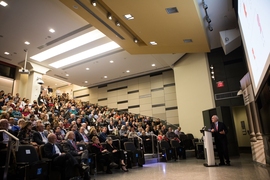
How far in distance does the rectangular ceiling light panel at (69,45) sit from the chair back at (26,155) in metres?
5.32

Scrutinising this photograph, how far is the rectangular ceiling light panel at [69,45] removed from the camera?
7.54m

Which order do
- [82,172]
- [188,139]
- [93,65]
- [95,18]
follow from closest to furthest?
[82,172]
[95,18]
[188,139]
[93,65]

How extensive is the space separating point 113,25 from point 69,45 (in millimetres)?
3050

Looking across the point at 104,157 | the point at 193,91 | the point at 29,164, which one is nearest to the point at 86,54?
the point at 193,91

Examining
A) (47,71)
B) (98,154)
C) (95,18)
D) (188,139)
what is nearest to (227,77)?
(188,139)

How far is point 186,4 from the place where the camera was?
4965 mm

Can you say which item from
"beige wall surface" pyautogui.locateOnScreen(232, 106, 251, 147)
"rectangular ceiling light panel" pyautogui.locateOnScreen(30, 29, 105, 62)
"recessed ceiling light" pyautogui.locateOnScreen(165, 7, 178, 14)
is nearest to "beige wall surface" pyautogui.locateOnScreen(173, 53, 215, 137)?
"beige wall surface" pyautogui.locateOnScreen(232, 106, 251, 147)

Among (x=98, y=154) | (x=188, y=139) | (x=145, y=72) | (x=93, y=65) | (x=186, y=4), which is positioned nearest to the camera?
(x=98, y=154)

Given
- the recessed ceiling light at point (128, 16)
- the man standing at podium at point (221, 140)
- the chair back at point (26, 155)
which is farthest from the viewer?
the recessed ceiling light at point (128, 16)

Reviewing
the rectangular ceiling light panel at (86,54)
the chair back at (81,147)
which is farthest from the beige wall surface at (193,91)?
the chair back at (81,147)

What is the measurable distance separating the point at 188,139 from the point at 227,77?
341 cm

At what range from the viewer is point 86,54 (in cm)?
912

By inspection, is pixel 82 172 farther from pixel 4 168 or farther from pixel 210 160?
pixel 210 160

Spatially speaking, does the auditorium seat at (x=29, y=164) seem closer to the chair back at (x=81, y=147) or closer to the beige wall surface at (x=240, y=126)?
the chair back at (x=81, y=147)
